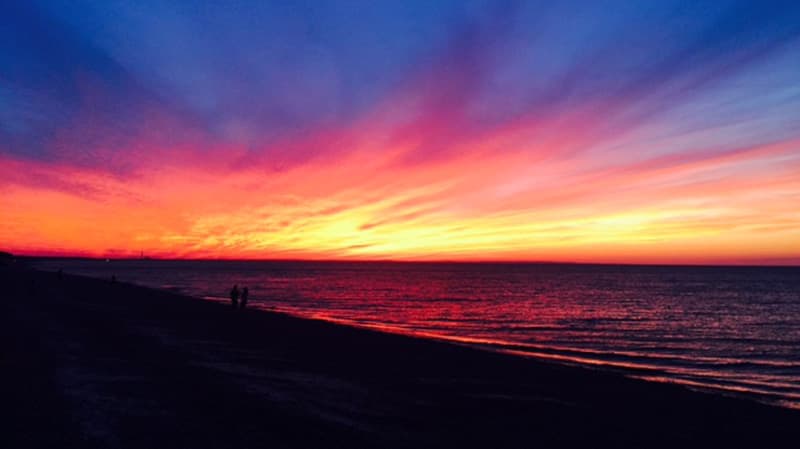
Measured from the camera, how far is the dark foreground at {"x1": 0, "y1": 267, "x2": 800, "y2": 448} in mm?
10562

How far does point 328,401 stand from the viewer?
13.4m

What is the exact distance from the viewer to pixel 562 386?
16672 millimetres

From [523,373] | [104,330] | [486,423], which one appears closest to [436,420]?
[486,423]

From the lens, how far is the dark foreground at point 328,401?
10562 millimetres

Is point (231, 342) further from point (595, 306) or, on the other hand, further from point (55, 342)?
point (595, 306)

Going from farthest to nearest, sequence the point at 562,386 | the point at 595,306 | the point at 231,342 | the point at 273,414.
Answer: the point at 595,306 < the point at 231,342 < the point at 562,386 < the point at 273,414

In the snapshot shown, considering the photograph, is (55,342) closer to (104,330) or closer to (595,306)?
(104,330)

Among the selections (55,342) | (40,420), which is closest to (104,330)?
(55,342)

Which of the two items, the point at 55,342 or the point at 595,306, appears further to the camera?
the point at 595,306

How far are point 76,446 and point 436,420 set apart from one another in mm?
7656

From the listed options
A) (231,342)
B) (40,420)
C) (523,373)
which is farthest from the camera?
(231,342)

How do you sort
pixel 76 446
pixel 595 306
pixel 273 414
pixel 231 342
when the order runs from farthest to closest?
pixel 595 306 → pixel 231 342 → pixel 273 414 → pixel 76 446

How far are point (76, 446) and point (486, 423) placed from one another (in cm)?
880

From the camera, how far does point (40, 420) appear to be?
419 inches
